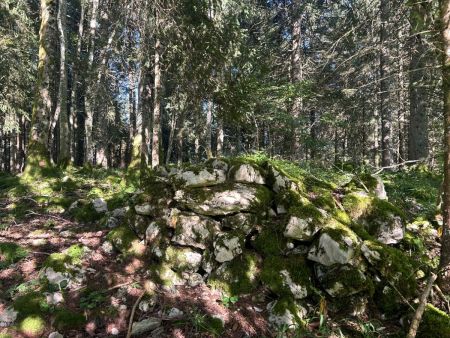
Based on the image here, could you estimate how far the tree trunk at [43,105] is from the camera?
1028cm

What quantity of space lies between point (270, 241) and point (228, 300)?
1.14 m

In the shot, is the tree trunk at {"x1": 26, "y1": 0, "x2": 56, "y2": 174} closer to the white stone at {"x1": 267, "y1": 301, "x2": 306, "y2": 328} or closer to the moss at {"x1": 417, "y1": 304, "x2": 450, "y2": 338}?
the white stone at {"x1": 267, "y1": 301, "x2": 306, "y2": 328}

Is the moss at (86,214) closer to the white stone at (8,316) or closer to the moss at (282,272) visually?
the white stone at (8,316)

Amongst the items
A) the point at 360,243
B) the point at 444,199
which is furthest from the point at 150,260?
the point at 444,199

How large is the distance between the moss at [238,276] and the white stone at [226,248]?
3.1 inches

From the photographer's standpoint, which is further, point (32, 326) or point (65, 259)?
point (65, 259)

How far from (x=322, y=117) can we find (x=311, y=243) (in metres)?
6.12

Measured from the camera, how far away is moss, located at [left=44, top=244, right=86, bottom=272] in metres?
4.78

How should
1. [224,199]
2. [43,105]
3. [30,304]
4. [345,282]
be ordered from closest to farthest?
[30,304], [345,282], [224,199], [43,105]

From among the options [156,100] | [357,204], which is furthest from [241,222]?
[156,100]

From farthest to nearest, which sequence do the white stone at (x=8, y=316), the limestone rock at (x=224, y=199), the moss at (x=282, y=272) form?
the limestone rock at (x=224, y=199), the moss at (x=282, y=272), the white stone at (x=8, y=316)

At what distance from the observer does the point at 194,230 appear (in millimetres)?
5223

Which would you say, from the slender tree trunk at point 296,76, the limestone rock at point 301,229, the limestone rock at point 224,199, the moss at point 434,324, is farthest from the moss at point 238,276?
the slender tree trunk at point 296,76

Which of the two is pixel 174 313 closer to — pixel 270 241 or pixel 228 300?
pixel 228 300
